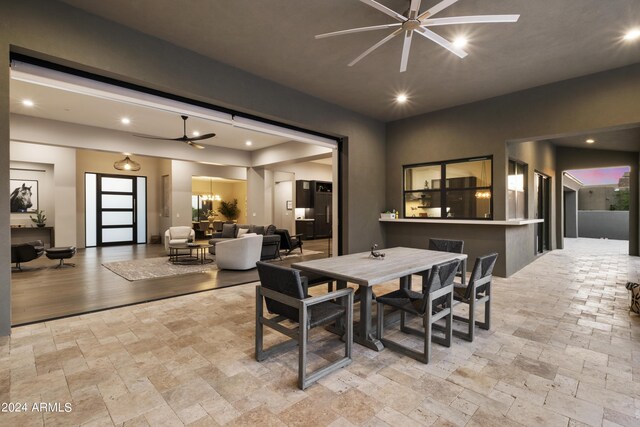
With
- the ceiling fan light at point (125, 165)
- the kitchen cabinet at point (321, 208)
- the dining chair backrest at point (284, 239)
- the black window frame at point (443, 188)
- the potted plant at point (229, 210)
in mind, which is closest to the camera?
the black window frame at point (443, 188)

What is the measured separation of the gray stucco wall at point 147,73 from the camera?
286 cm

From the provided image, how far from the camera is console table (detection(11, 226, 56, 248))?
8.04 m

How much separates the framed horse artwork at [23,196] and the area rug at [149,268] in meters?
3.82

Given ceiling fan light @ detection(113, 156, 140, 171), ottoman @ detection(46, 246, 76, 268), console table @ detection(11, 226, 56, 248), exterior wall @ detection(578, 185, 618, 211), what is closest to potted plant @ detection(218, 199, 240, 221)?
ceiling fan light @ detection(113, 156, 140, 171)

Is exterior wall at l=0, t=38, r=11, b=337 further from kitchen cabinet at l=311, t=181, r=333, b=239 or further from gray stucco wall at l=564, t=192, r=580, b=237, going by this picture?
gray stucco wall at l=564, t=192, r=580, b=237

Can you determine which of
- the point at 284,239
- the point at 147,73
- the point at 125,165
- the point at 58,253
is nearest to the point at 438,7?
the point at 147,73

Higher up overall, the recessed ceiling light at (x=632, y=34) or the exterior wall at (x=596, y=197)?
the recessed ceiling light at (x=632, y=34)

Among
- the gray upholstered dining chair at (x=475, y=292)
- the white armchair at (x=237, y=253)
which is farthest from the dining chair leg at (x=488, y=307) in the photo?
the white armchair at (x=237, y=253)

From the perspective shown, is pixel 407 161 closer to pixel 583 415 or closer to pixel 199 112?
pixel 199 112

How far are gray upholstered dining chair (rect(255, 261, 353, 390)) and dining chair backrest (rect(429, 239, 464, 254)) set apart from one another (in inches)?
92.7

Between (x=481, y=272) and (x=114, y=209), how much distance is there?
11814mm

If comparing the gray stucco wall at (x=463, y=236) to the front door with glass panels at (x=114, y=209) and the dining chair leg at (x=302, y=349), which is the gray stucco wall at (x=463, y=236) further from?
the front door with glass panels at (x=114, y=209)

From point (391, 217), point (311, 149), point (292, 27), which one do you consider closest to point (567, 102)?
point (391, 217)

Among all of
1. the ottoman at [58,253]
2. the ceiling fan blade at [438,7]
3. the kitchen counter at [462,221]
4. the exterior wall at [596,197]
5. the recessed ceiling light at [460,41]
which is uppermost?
the recessed ceiling light at [460,41]
